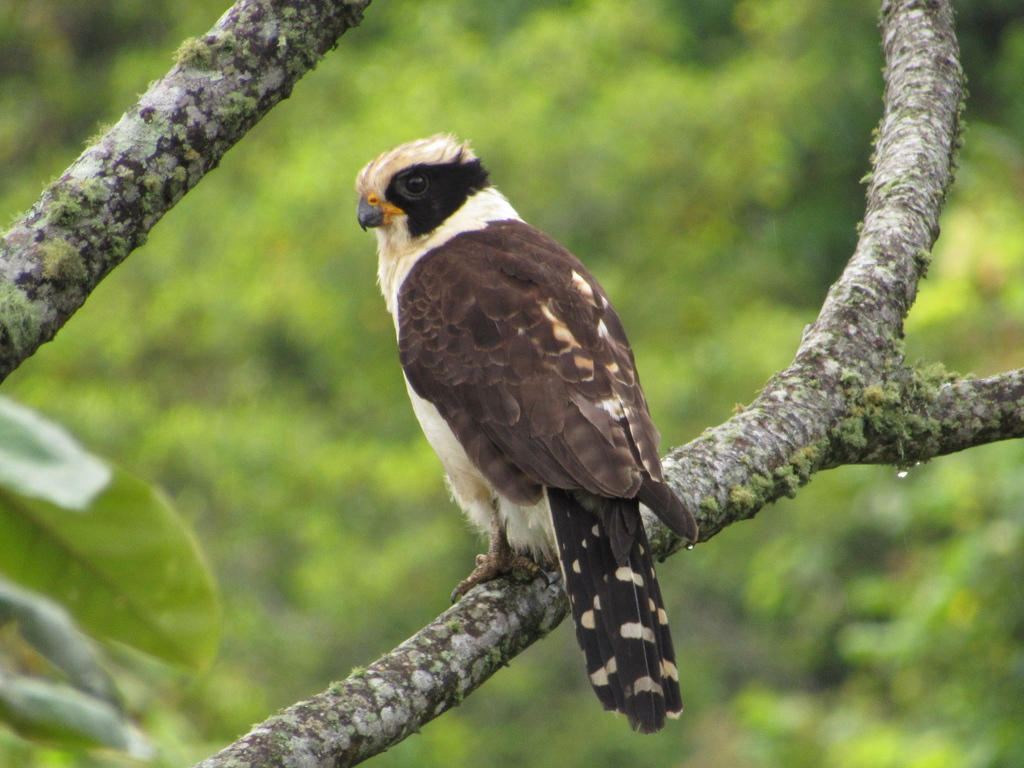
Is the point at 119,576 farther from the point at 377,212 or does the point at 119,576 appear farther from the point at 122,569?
the point at 377,212

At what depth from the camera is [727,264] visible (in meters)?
11.9

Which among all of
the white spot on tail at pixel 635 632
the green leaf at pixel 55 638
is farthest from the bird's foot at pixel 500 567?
the green leaf at pixel 55 638

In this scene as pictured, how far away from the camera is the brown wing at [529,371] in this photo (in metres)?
2.51

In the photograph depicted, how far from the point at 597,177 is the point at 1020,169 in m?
3.89

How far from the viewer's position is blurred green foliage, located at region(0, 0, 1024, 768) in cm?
667

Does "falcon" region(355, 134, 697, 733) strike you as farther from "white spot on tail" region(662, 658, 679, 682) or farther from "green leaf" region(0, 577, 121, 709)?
"green leaf" region(0, 577, 121, 709)

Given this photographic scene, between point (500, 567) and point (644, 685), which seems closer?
point (644, 685)

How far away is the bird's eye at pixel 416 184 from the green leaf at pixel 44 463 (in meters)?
2.50

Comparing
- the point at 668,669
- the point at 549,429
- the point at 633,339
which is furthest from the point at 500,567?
the point at 633,339

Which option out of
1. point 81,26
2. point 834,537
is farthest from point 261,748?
point 81,26

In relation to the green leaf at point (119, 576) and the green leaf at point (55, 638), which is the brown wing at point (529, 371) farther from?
the green leaf at point (55, 638)

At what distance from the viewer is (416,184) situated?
11.5 ft

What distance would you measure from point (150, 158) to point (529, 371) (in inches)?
40.9

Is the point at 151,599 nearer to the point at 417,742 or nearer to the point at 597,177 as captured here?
the point at 417,742
